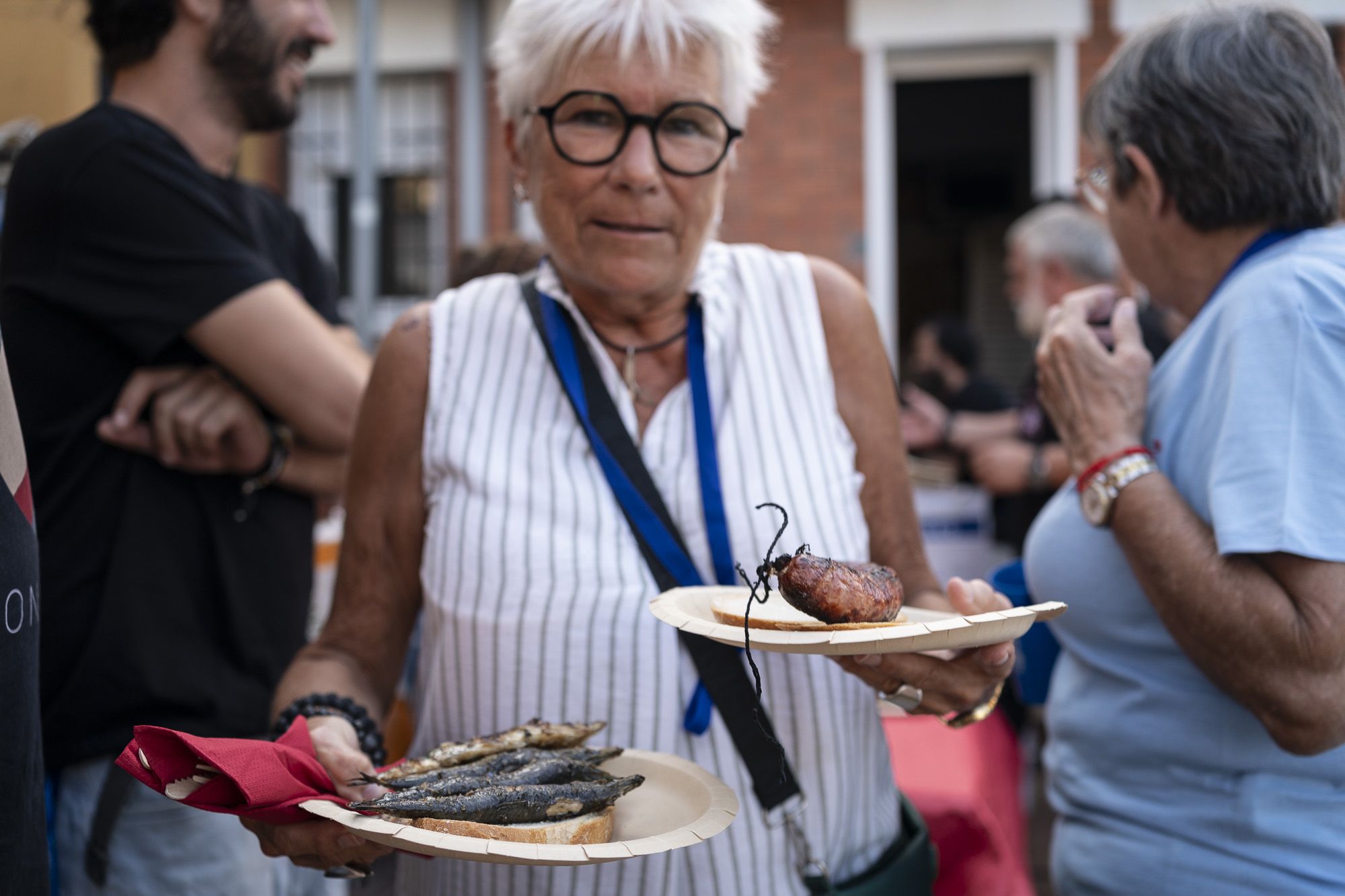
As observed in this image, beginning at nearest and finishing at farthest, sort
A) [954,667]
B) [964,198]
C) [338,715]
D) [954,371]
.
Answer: [954,667] < [338,715] < [954,371] < [964,198]

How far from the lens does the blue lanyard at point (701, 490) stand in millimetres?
1821

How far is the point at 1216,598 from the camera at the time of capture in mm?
1706

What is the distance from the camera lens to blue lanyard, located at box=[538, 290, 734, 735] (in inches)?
71.7

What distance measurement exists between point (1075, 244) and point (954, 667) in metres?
3.88

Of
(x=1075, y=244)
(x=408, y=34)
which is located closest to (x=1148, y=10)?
(x=1075, y=244)

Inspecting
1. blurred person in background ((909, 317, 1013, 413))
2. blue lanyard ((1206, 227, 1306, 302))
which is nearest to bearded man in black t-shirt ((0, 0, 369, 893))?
blue lanyard ((1206, 227, 1306, 302))

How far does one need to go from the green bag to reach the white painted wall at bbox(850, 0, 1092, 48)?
830 centimetres

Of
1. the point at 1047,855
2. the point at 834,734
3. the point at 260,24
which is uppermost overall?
the point at 260,24

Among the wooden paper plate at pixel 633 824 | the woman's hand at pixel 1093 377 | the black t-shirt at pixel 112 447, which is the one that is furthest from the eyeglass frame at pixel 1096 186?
the black t-shirt at pixel 112 447

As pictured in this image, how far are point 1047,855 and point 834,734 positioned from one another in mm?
3840

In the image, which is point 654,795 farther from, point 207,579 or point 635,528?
point 207,579

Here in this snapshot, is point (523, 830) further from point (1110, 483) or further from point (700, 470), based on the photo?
point (1110, 483)

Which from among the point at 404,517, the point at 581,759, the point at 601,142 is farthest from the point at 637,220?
the point at 581,759

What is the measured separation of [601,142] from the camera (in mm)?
1929
